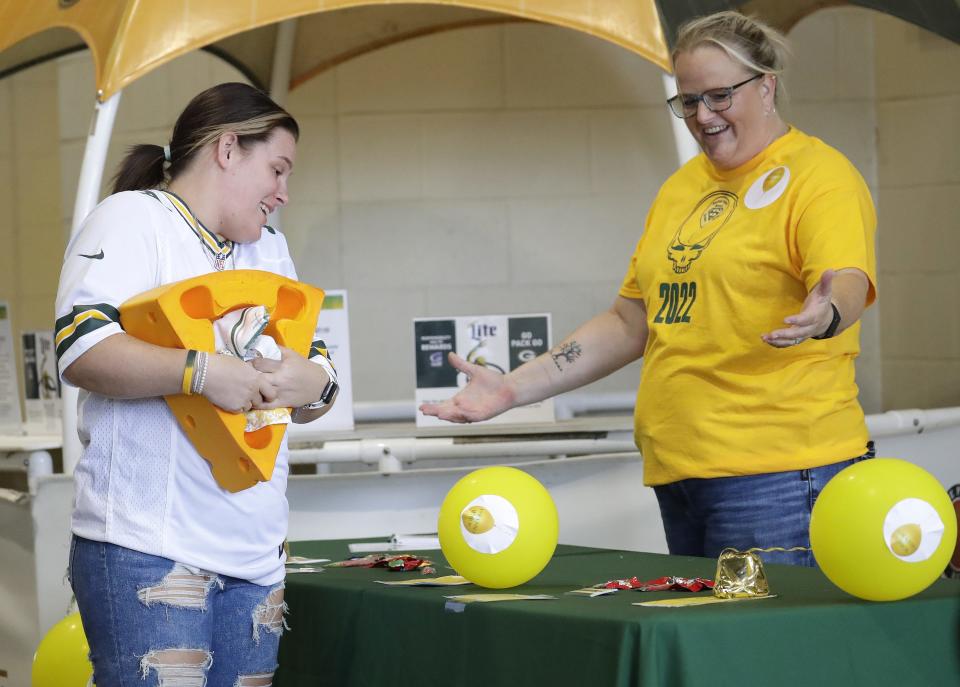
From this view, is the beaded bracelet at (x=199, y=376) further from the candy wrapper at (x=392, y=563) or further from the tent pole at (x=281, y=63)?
the tent pole at (x=281, y=63)

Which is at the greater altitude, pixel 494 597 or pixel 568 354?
pixel 568 354

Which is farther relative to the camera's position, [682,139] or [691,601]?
[682,139]

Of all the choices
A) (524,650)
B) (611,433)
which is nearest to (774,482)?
(524,650)

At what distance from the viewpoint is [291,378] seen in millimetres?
1635

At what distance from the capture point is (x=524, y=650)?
5.07 ft

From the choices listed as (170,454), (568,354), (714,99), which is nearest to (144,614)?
(170,454)

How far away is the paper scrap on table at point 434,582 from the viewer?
1.82 m

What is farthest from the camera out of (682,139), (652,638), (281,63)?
(281,63)

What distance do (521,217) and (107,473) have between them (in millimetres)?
2809

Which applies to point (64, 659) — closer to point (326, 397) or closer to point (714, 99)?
point (326, 397)

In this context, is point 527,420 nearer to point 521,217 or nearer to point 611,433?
point 611,433

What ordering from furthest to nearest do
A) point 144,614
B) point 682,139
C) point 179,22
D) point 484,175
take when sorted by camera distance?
1. point 484,175
2. point 682,139
3. point 179,22
4. point 144,614

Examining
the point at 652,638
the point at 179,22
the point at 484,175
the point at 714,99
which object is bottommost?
the point at 652,638

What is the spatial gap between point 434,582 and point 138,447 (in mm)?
491
